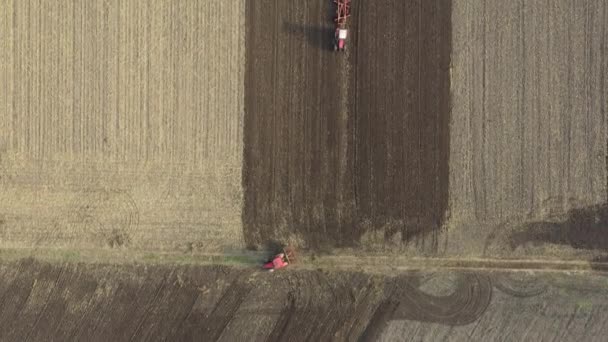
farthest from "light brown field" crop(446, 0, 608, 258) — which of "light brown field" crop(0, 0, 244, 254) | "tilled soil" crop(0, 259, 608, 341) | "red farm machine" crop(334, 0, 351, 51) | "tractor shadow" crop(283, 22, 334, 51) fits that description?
"light brown field" crop(0, 0, 244, 254)

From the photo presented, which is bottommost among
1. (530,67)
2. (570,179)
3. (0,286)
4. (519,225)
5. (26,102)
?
(0,286)

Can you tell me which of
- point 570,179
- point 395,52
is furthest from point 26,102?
point 570,179

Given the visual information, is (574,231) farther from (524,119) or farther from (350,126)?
(350,126)

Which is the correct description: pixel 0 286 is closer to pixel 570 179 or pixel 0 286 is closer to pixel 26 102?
pixel 26 102

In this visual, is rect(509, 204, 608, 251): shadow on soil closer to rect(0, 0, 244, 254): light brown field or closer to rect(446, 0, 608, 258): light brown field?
rect(446, 0, 608, 258): light brown field

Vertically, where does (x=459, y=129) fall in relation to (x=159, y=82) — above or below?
below

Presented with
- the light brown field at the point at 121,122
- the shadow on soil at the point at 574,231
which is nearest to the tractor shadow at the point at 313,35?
the light brown field at the point at 121,122
